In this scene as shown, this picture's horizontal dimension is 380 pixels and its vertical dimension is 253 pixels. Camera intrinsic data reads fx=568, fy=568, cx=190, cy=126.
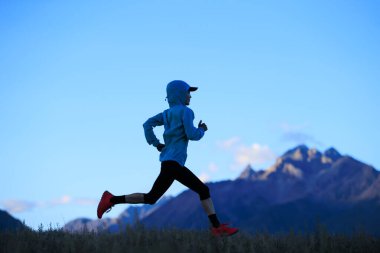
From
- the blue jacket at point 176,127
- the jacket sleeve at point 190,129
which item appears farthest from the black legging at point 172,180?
the jacket sleeve at point 190,129

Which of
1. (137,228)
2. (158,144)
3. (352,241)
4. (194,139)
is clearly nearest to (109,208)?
(137,228)

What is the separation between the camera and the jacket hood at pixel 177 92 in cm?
838

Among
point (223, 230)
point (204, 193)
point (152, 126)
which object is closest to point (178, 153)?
point (204, 193)

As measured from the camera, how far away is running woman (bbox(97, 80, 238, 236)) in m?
8.04

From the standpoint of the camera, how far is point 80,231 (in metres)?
9.34

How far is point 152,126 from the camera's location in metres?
8.72

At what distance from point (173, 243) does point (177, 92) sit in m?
2.26

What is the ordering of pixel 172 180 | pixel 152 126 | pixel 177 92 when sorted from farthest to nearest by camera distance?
pixel 152 126 → pixel 177 92 → pixel 172 180

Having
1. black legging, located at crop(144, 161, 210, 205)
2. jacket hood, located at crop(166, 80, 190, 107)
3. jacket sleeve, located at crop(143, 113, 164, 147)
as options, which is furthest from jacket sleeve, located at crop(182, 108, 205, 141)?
jacket sleeve, located at crop(143, 113, 164, 147)

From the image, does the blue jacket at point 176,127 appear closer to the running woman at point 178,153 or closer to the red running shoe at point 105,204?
the running woman at point 178,153

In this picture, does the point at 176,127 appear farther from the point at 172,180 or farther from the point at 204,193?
the point at 204,193

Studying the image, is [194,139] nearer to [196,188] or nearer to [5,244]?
[196,188]

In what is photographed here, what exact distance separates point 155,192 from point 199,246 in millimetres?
1360

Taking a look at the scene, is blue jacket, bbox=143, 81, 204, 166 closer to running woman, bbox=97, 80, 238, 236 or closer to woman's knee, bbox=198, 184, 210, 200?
running woman, bbox=97, 80, 238, 236
